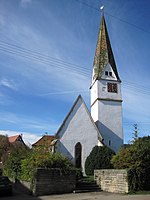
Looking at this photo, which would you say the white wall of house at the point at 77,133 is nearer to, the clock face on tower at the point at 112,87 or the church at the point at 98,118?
the church at the point at 98,118

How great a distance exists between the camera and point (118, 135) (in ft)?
112

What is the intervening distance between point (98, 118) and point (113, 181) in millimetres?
17184

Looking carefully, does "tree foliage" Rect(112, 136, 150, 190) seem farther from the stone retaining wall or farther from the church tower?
the church tower

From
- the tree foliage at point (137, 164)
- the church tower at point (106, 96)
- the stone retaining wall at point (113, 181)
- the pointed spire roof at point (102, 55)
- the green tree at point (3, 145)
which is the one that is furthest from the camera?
the green tree at point (3, 145)

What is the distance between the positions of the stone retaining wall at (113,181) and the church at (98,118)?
318 inches

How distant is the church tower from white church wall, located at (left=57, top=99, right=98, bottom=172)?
133 inches

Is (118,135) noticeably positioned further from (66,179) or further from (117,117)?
(66,179)

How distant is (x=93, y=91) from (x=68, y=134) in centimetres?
1047

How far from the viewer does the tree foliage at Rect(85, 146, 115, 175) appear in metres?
27.8

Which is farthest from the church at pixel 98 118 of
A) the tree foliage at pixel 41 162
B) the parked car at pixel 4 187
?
the parked car at pixel 4 187

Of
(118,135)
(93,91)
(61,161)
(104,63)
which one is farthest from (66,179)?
(104,63)

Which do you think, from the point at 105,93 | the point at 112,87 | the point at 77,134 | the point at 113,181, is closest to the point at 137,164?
the point at 113,181

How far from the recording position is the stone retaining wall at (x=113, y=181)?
16328 millimetres

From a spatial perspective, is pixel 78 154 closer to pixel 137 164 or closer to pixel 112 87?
pixel 112 87
